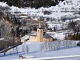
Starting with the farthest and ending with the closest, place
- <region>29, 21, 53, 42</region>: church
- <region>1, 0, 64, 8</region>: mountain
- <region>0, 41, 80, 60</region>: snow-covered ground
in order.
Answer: <region>1, 0, 64, 8</region>: mountain, <region>29, 21, 53, 42</region>: church, <region>0, 41, 80, 60</region>: snow-covered ground

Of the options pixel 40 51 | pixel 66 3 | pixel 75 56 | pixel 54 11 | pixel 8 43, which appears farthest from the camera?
pixel 66 3

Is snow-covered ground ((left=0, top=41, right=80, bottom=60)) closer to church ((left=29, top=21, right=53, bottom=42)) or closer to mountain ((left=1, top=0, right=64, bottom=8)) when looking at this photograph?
church ((left=29, top=21, right=53, bottom=42))

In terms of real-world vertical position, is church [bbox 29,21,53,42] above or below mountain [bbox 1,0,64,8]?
below

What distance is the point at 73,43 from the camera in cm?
1160

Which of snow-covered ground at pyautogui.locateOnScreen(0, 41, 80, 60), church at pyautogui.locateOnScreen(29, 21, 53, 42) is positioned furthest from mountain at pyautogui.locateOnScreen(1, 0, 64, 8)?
snow-covered ground at pyautogui.locateOnScreen(0, 41, 80, 60)

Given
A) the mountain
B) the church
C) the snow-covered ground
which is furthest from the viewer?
the mountain

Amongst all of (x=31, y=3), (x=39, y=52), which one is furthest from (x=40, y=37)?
(x=31, y=3)

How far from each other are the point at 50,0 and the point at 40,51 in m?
16.4

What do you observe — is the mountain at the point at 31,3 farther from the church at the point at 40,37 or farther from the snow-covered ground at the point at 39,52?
the snow-covered ground at the point at 39,52

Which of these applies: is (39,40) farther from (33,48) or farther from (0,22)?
(0,22)

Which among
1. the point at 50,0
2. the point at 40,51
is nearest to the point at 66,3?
the point at 50,0

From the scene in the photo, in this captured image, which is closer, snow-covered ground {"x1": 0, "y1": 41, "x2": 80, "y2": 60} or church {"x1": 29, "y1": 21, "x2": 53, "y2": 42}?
snow-covered ground {"x1": 0, "y1": 41, "x2": 80, "y2": 60}

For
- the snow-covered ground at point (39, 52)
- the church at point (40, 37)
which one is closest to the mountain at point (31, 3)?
the church at point (40, 37)

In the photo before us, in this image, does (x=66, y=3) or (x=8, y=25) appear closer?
(x=8, y=25)
